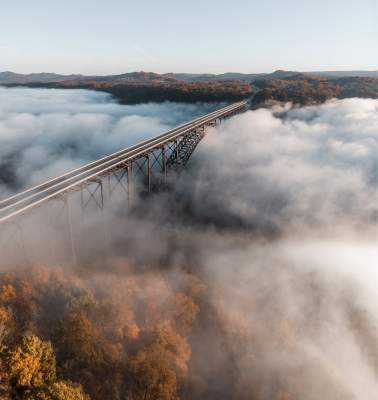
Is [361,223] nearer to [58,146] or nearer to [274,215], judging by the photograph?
[274,215]

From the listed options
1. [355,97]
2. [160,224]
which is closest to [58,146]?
[160,224]

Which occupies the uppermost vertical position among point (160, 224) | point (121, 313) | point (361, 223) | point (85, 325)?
point (85, 325)

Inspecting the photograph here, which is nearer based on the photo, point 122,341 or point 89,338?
point 89,338

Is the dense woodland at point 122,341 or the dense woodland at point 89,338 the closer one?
the dense woodland at point 89,338

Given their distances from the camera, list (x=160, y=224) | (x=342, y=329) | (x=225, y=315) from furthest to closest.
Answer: (x=160, y=224) → (x=342, y=329) → (x=225, y=315)

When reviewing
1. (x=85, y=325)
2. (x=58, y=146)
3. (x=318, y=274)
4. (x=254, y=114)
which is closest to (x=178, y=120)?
(x=254, y=114)

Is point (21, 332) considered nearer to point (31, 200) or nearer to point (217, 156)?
point (31, 200)

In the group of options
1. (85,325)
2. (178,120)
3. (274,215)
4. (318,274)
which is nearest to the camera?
(85,325)

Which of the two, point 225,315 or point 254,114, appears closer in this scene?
A: point 225,315

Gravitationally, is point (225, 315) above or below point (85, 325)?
below

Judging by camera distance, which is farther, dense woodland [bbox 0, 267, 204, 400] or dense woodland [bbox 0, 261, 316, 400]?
dense woodland [bbox 0, 261, 316, 400]

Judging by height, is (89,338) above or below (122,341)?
above
